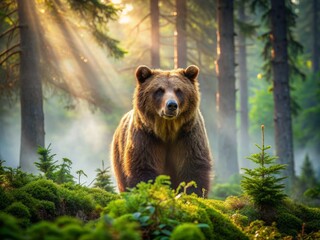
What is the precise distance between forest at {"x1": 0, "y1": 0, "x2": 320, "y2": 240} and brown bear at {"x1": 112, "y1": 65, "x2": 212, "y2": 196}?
365 millimetres

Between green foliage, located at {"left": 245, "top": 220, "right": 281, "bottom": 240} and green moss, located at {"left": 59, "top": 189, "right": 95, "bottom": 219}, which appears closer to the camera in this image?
green foliage, located at {"left": 245, "top": 220, "right": 281, "bottom": 240}

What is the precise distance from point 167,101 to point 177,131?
0.70 meters

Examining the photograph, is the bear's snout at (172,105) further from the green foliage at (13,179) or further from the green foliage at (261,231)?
the green foliage at (13,179)

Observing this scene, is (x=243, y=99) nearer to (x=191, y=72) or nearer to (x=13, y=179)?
(x=191, y=72)

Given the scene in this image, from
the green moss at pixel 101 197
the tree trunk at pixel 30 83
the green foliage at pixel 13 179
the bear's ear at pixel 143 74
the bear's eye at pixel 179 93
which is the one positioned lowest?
the green moss at pixel 101 197

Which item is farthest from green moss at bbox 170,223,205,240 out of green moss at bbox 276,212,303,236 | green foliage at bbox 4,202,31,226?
green moss at bbox 276,212,303,236

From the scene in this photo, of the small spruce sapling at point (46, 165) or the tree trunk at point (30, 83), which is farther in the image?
the tree trunk at point (30, 83)

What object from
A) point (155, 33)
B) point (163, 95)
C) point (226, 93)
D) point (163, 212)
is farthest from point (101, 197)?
point (155, 33)

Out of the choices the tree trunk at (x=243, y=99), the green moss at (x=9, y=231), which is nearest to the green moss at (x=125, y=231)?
the green moss at (x=9, y=231)

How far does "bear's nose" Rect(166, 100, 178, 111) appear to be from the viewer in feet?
20.5

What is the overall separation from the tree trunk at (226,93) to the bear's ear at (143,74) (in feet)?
31.9

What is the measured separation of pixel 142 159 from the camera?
656cm

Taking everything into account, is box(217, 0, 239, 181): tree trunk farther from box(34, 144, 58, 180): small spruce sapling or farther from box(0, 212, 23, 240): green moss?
box(0, 212, 23, 240): green moss

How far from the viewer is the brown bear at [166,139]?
661cm
